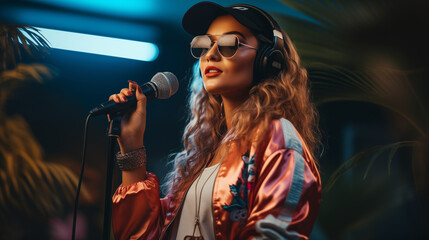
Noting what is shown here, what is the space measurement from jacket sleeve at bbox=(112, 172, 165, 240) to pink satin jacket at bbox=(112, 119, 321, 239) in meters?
0.10

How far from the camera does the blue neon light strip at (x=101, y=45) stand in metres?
2.04

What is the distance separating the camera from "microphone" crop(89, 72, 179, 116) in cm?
126

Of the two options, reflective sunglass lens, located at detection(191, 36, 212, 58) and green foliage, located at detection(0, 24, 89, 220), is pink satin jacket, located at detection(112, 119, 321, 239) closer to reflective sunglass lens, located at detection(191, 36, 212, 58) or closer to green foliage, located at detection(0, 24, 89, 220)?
reflective sunglass lens, located at detection(191, 36, 212, 58)

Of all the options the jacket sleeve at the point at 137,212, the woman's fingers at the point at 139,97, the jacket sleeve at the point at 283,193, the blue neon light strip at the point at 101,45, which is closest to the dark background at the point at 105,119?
the blue neon light strip at the point at 101,45

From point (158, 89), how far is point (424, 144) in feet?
5.95

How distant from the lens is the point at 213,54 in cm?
139

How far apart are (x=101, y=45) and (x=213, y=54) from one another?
0.92 meters

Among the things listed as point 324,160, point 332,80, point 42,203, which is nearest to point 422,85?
point 332,80

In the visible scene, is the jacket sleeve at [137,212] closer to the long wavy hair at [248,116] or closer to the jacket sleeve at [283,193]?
the long wavy hair at [248,116]

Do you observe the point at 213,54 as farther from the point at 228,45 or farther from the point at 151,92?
the point at 151,92

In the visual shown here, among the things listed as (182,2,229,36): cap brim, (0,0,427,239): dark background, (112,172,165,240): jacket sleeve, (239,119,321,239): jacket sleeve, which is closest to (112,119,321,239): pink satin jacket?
(239,119,321,239): jacket sleeve

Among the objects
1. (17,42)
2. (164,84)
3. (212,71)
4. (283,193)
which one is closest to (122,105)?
(164,84)

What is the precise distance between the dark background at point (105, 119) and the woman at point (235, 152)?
577 millimetres

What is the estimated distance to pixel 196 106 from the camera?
5.45 feet
